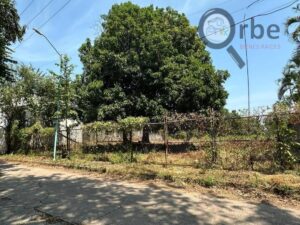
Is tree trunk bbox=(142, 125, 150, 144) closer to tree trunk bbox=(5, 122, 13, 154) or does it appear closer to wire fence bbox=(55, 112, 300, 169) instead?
wire fence bbox=(55, 112, 300, 169)

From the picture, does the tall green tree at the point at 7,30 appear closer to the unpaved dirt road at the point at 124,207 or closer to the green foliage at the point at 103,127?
the green foliage at the point at 103,127

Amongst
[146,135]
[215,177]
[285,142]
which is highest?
[146,135]

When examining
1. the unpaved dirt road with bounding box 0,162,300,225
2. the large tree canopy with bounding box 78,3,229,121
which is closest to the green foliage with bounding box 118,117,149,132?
the large tree canopy with bounding box 78,3,229,121

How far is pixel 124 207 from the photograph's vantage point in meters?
8.35

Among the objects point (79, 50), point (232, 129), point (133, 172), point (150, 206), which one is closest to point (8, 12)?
point (79, 50)

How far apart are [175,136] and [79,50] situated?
45.0 feet

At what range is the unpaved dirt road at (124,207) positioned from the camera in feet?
23.7

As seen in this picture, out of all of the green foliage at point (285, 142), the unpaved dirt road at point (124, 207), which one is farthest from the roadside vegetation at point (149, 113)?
the unpaved dirt road at point (124, 207)

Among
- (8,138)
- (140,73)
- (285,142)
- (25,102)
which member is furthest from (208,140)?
(8,138)

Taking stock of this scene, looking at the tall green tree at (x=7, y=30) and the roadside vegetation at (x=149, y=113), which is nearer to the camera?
the roadside vegetation at (x=149, y=113)

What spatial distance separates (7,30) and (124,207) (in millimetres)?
14773

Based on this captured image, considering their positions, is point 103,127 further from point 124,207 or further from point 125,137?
point 124,207

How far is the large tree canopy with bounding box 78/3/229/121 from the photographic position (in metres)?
23.6

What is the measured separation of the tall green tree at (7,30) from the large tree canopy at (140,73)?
5.42 metres
